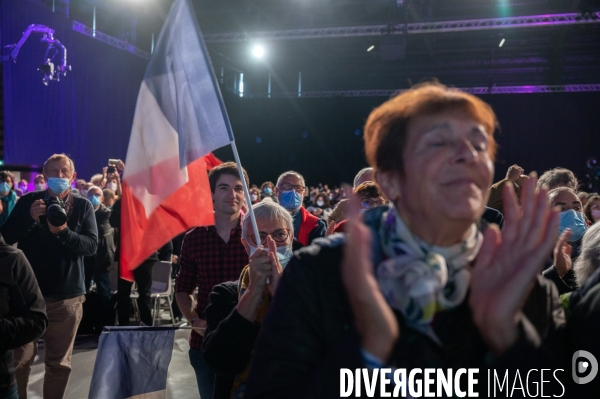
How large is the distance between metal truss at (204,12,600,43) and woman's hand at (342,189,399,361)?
11.9 meters

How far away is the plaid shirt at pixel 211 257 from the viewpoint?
2.82 metres

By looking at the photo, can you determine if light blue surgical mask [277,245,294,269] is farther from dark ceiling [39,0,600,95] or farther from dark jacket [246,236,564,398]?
dark ceiling [39,0,600,95]

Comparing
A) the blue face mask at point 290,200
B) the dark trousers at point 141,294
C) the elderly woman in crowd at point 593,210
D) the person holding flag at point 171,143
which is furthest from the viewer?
the dark trousers at point 141,294

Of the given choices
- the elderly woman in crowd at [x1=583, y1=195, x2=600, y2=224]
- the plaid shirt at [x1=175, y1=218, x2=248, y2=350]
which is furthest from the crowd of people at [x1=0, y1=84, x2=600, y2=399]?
the elderly woman in crowd at [x1=583, y1=195, x2=600, y2=224]

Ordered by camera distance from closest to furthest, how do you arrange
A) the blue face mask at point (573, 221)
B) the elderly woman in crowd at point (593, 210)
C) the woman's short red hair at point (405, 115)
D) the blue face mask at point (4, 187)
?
the woman's short red hair at point (405, 115) → the blue face mask at point (573, 221) → the elderly woman in crowd at point (593, 210) → the blue face mask at point (4, 187)

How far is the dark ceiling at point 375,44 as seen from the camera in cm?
1247

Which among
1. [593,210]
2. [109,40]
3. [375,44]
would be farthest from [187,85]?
[375,44]

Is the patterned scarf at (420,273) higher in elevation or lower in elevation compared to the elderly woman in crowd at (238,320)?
higher

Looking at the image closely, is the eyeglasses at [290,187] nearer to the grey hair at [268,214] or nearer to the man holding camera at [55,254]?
the man holding camera at [55,254]

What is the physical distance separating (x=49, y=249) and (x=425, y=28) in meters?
10.4

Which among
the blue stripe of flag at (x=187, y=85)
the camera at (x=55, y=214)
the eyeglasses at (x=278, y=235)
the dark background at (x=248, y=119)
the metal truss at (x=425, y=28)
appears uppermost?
the metal truss at (x=425, y=28)

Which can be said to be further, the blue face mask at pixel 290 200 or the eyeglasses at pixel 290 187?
the eyeglasses at pixel 290 187

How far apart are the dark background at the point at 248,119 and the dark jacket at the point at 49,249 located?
25.5 feet

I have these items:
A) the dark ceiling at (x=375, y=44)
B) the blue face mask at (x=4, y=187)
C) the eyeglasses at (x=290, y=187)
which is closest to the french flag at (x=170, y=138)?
the eyeglasses at (x=290, y=187)
